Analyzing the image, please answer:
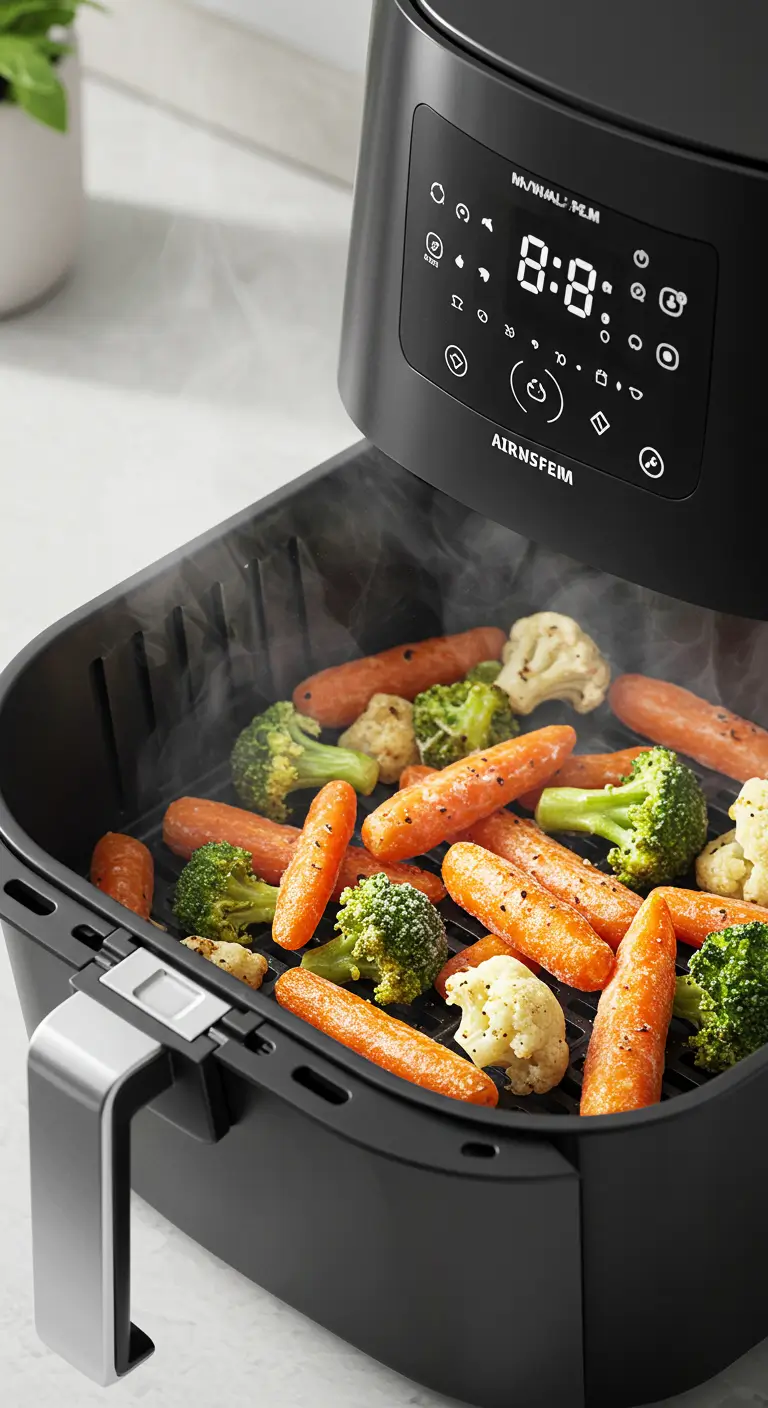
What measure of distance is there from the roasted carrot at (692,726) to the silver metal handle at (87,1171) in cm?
48

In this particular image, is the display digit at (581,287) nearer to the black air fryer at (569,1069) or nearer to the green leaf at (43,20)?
the black air fryer at (569,1069)

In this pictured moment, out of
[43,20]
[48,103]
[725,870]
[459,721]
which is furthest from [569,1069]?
[43,20]

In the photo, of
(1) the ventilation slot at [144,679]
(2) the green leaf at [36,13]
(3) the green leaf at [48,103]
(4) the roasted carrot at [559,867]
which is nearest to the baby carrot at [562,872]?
(4) the roasted carrot at [559,867]

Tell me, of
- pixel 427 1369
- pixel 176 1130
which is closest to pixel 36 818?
pixel 176 1130

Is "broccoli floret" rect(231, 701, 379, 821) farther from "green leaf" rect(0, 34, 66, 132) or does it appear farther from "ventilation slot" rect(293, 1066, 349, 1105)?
"green leaf" rect(0, 34, 66, 132)

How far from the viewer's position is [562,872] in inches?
40.7

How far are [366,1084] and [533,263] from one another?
355 mm

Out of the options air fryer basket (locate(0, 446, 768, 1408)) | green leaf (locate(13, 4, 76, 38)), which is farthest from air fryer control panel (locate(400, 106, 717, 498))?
green leaf (locate(13, 4, 76, 38))

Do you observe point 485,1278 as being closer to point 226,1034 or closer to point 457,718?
point 226,1034

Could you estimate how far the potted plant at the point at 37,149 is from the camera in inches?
54.5

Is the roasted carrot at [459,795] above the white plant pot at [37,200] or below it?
below

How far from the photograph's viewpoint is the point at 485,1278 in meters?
0.77

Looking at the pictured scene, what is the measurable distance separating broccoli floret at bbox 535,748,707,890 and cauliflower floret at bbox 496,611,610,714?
0.07 meters

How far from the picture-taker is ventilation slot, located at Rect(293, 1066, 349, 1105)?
75cm
